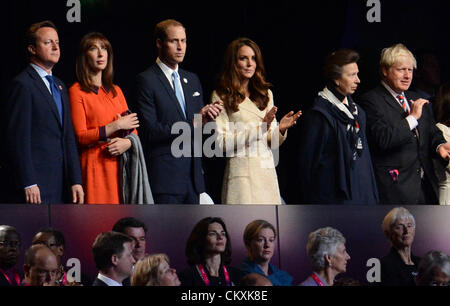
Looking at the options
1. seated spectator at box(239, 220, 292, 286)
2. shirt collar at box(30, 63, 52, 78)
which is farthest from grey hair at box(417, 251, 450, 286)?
shirt collar at box(30, 63, 52, 78)

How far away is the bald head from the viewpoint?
670 cm

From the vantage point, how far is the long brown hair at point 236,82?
24.5 ft

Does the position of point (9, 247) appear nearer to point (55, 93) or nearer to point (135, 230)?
point (135, 230)

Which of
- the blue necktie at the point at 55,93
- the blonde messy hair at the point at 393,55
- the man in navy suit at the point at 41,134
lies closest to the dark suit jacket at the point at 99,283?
the man in navy suit at the point at 41,134

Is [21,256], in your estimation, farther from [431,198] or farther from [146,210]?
[431,198]

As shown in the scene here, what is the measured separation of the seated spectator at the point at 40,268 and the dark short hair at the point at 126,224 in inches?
16.8

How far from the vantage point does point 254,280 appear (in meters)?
6.89

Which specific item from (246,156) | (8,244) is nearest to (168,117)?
(246,156)

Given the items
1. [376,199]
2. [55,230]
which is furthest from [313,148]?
[55,230]

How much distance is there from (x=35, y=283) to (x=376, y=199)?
7.63 feet

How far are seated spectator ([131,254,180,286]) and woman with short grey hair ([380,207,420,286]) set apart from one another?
1341 mm

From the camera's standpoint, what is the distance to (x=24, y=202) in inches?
272

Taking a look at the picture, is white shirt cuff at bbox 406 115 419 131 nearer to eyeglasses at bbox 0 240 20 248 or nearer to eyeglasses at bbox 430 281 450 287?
eyeglasses at bbox 430 281 450 287
